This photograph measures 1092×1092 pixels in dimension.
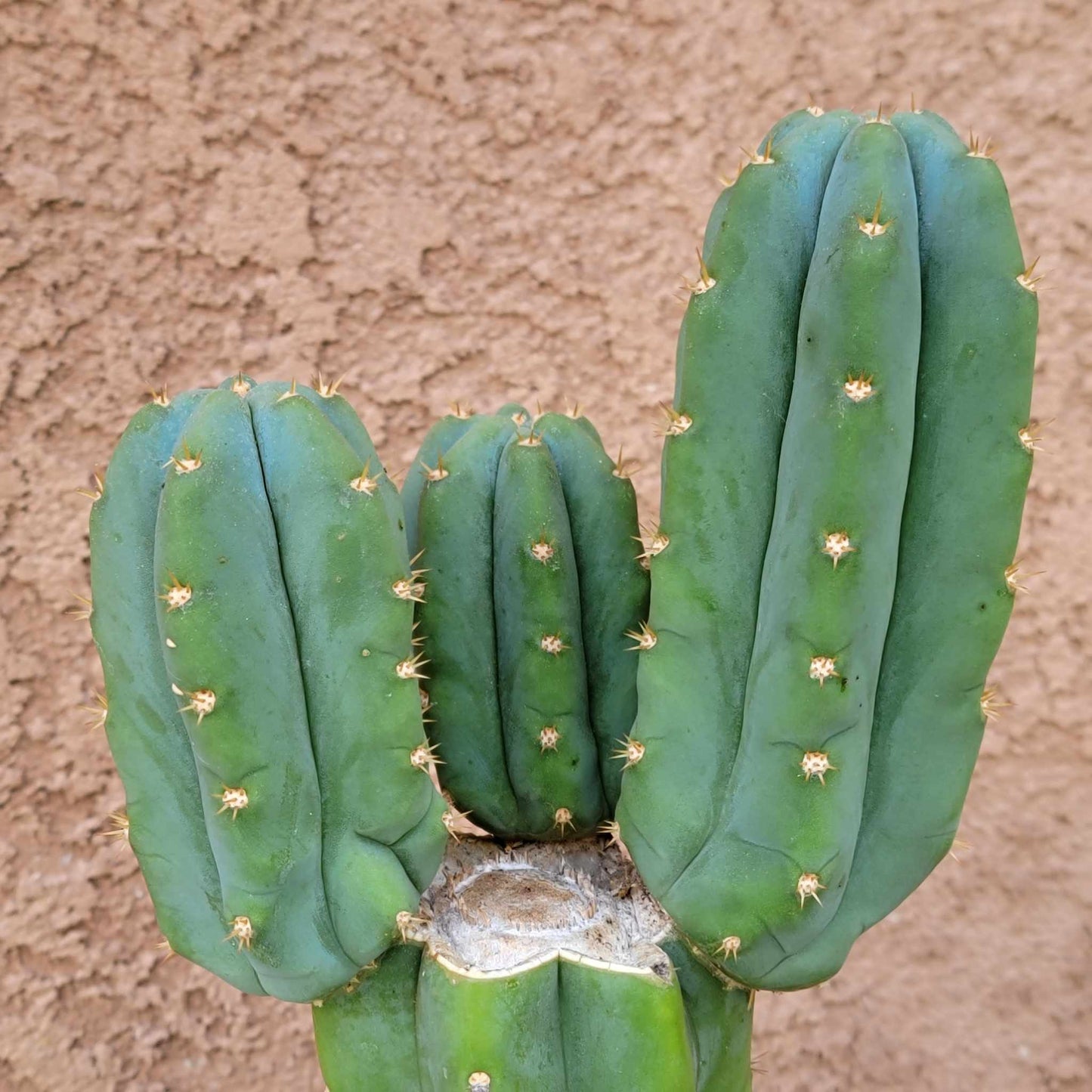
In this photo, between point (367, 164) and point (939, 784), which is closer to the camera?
point (939, 784)

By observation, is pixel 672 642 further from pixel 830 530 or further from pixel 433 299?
pixel 433 299

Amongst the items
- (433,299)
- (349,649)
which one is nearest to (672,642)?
(349,649)

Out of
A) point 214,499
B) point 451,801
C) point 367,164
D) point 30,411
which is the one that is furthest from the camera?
point 367,164

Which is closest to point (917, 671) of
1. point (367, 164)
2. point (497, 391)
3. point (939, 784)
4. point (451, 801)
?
point (939, 784)

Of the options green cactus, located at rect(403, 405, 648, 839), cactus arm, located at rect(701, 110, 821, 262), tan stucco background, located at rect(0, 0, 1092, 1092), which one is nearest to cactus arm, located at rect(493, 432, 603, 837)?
green cactus, located at rect(403, 405, 648, 839)

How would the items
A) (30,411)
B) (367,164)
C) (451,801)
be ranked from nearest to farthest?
(451,801) → (30,411) → (367,164)

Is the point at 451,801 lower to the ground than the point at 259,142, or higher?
lower

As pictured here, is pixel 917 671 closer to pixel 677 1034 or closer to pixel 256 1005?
pixel 677 1034

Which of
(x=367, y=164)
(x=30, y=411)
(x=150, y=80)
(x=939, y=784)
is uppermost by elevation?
(x=150, y=80)
